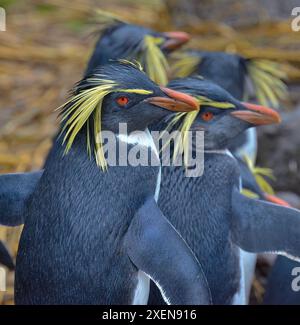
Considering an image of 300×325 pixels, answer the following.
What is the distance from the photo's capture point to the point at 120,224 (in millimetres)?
2139

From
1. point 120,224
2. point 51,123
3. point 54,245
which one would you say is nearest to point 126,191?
point 120,224

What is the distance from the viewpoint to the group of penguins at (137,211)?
6.96 ft

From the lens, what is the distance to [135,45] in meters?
3.31

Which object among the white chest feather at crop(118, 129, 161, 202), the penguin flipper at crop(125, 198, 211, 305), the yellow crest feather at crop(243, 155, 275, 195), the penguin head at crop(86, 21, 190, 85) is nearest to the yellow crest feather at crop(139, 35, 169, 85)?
the penguin head at crop(86, 21, 190, 85)

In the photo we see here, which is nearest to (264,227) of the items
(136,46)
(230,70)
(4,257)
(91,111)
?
(91,111)

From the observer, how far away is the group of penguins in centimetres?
212

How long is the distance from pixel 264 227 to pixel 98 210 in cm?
48

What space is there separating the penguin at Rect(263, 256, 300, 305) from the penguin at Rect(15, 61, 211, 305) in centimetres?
70

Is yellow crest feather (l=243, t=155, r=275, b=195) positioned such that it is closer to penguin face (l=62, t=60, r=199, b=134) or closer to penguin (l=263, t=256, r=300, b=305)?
penguin (l=263, t=256, r=300, b=305)

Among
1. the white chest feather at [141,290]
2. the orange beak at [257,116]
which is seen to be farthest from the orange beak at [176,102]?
the white chest feather at [141,290]

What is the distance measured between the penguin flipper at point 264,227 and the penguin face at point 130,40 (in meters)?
1.06

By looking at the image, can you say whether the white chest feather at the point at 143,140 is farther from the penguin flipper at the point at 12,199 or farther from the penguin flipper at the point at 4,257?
the penguin flipper at the point at 4,257
